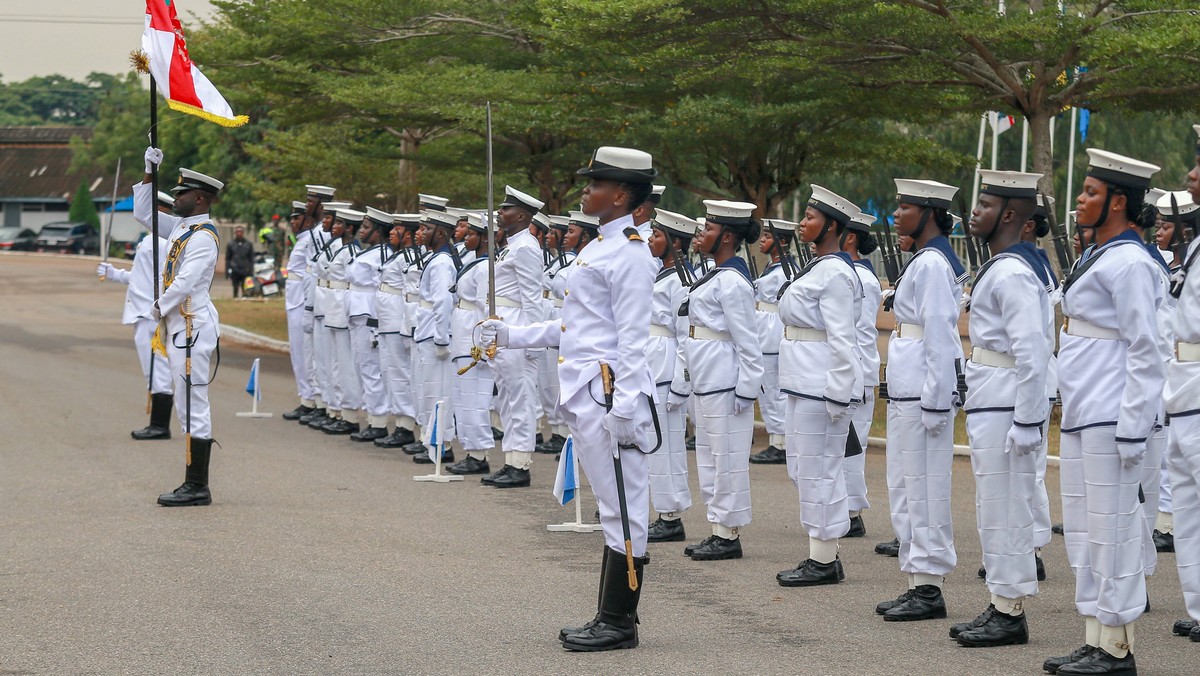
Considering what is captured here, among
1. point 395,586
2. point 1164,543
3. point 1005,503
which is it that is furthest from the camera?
point 1164,543

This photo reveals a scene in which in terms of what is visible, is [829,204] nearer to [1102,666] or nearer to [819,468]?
[819,468]

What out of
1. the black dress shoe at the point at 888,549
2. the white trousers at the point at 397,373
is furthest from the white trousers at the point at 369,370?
the black dress shoe at the point at 888,549

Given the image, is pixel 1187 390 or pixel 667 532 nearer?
pixel 1187 390

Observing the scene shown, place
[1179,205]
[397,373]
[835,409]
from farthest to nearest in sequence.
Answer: [397,373] → [1179,205] → [835,409]

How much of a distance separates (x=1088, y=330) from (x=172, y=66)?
726 cm

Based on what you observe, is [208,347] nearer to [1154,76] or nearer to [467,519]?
[467,519]

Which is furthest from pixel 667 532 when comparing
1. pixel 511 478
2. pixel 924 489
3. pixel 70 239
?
pixel 70 239

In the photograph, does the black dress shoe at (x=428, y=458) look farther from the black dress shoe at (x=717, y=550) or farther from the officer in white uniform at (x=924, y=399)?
the officer in white uniform at (x=924, y=399)

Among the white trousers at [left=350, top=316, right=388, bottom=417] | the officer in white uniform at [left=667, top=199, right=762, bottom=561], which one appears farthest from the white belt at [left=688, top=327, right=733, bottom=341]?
the white trousers at [left=350, top=316, right=388, bottom=417]

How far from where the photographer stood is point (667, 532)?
32.8 ft

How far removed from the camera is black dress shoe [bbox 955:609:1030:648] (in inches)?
271

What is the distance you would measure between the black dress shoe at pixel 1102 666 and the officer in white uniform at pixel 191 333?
251 inches

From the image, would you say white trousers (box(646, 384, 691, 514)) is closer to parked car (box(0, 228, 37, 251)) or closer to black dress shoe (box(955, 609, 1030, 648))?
black dress shoe (box(955, 609, 1030, 648))

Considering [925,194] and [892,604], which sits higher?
[925,194]
